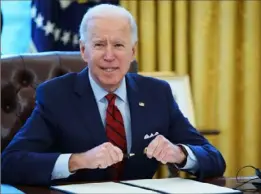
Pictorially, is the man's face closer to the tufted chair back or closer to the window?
the tufted chair back

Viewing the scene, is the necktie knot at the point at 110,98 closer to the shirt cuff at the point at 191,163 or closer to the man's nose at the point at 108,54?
the man's nose at the point at 108,54

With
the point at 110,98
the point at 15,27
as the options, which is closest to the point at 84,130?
the point at 110,98

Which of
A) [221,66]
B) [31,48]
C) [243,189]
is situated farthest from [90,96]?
[221,66]

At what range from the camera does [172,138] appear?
2.56 metres

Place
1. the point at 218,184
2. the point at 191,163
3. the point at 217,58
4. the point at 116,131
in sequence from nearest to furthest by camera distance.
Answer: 1. the point at 218,184
2. the point at 191,163
3. the point at 116,131
4. the point at 217,58

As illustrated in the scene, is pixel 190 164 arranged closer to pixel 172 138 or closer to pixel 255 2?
pixel 172 138

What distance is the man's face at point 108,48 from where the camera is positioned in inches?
94.3

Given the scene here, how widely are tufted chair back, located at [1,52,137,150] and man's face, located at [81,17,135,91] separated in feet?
1.31

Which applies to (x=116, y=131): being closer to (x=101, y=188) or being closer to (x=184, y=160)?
(x=184, y=160)

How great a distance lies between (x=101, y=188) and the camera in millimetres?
1815

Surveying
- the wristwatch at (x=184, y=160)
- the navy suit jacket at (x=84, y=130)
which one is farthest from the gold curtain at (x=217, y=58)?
the wristwatch at (x=184, y=160)

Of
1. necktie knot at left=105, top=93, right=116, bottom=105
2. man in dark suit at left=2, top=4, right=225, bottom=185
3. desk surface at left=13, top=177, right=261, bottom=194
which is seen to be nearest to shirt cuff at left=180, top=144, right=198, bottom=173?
man in dark suit at left=2, top=4, right=225, bottom=185

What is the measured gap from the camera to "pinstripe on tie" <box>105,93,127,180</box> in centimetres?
236

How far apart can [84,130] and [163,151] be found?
36cm
